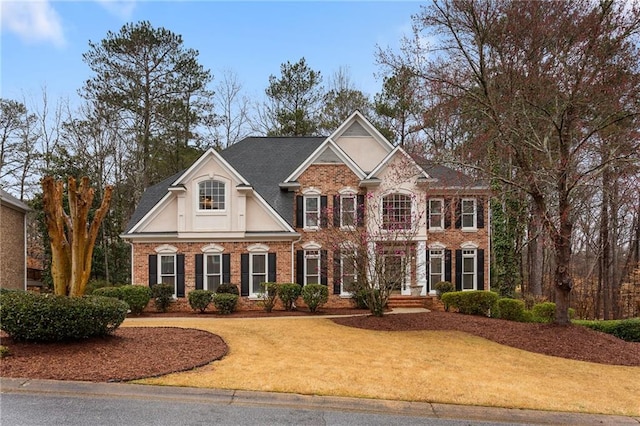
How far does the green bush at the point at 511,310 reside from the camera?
16.7m

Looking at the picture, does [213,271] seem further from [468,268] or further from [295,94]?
[295,94]

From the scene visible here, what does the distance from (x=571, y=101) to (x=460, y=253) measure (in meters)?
10.1

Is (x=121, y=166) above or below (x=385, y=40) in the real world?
below

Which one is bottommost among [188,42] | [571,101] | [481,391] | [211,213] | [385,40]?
[481,391]

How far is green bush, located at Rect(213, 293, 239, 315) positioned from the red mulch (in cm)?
438

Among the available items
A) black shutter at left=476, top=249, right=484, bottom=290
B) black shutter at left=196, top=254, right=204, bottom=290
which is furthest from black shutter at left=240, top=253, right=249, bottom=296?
black shutter at left=476, top=249, right=484, bottom=290

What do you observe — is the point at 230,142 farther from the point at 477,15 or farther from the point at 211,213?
the point at 477,15

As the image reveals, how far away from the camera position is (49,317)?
7.78m

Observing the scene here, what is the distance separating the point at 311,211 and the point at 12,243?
49.5 feet

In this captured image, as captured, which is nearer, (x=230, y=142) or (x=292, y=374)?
(x=292, y=374)

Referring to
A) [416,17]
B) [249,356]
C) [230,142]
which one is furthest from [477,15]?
[230,142]

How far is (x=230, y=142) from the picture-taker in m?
32.2

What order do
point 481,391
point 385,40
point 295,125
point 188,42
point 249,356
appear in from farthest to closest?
point 295,125 → point 188,42 → point 385,40 → point 249,356 → point 481,391

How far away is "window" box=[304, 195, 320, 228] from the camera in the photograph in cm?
1908
